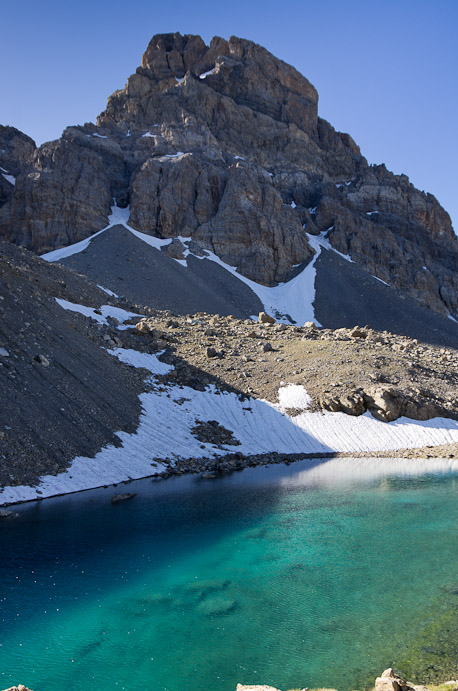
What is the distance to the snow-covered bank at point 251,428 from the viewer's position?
117 feet

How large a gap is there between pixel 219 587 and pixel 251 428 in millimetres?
24943

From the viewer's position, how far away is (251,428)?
41.2 m

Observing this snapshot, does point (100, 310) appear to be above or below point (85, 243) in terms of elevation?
below

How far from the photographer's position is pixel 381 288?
326 feet

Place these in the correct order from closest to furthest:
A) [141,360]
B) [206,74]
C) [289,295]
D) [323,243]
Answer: [141,360]
[289,295]
[323,243]
[206,74]

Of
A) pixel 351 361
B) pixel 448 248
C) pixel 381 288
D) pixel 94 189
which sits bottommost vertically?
pixel 351 361

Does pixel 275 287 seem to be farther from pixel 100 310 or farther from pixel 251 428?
pixel 251 428

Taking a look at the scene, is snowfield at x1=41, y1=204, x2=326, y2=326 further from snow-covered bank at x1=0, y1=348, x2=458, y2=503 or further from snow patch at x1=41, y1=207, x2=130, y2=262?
snow-covered bank at x1=0, y1=348, x2=458, y2=503

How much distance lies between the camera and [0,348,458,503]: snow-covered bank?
117 ft

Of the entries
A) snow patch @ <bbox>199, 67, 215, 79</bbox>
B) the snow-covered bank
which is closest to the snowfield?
the snow-covered bank

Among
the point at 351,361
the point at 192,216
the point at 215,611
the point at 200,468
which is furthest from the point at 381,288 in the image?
the point at 215,611

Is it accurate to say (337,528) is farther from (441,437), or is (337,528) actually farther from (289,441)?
(441,437)

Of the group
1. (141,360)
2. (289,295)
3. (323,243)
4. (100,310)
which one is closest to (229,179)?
(323,243)

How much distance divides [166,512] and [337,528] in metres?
8.23
